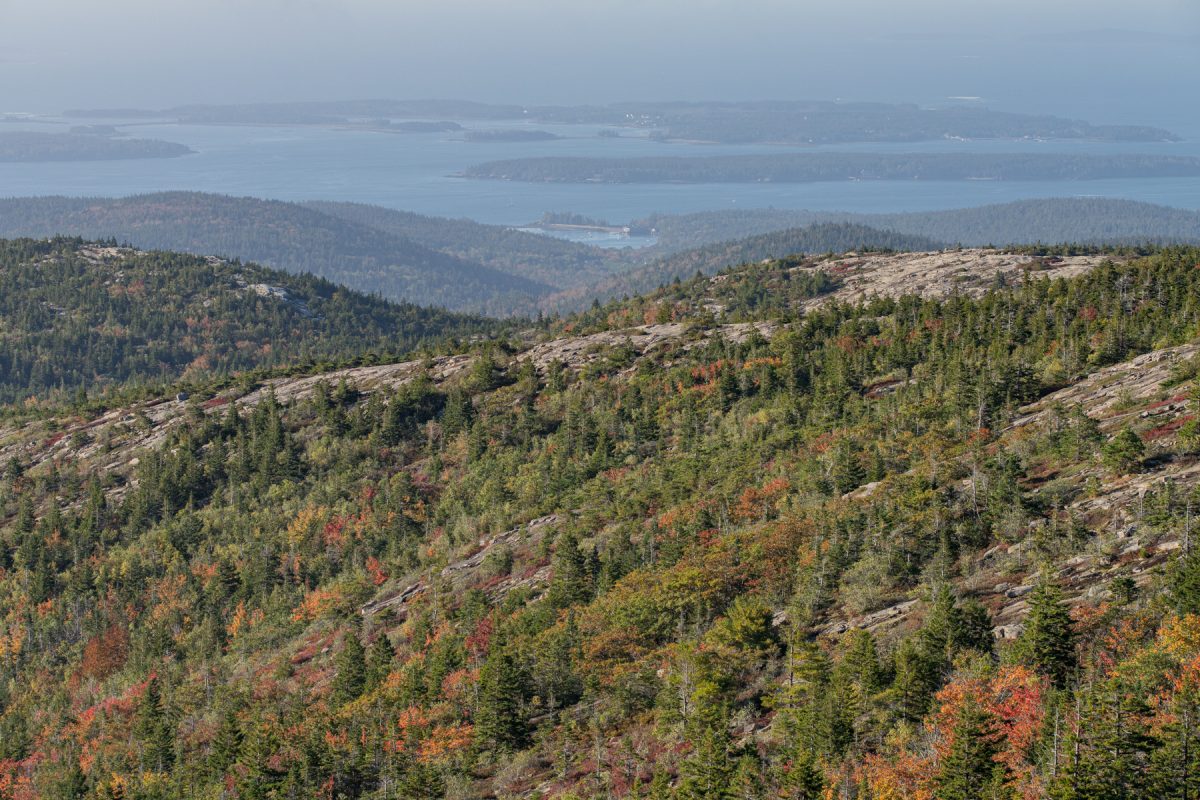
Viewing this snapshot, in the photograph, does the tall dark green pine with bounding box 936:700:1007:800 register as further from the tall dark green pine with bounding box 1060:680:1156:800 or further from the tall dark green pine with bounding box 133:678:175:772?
the tall dark green pine with bounding box 133:678:175:772

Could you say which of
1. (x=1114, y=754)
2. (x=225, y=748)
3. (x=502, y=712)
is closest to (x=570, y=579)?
(x=502, y=712)

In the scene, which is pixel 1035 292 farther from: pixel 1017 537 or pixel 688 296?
pixel 688 296

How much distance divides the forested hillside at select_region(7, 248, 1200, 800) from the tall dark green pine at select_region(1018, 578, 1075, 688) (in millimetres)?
105

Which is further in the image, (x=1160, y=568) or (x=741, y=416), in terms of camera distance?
(x=741, y=416)

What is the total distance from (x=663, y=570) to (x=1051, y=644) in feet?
74.3

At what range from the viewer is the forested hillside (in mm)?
35094

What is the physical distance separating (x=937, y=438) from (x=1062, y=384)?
10.7m

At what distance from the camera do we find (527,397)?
107 metres

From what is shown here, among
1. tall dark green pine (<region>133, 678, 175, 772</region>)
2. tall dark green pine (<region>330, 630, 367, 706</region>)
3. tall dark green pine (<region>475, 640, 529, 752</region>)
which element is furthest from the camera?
tall dark green pine (<region>133, 678, 175, 772</region>)

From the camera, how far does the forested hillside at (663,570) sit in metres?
35.1

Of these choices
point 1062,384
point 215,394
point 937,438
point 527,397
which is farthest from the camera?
point 215,394

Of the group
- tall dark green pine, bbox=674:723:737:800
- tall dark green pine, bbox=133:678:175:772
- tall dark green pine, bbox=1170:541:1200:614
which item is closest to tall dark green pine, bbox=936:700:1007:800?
tall dark green pine, bbox=674:723:737:800

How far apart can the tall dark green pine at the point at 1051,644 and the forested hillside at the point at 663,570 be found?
10 cm

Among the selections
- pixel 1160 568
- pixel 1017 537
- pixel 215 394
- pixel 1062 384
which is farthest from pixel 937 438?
pixel 215 394
